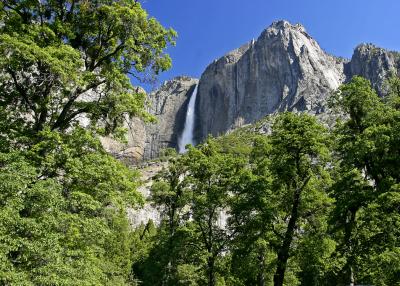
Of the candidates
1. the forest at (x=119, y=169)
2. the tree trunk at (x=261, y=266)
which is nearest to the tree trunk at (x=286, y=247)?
the forest at (x=119, y=169)

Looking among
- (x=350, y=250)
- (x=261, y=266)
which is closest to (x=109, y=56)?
(x=350, y=250)

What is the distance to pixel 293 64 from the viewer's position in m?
194

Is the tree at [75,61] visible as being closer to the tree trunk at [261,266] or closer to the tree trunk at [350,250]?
the tree trunk at [350,250]

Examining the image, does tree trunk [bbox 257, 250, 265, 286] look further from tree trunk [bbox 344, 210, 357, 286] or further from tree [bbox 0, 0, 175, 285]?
tree [bbox 0, 0, 175, 285]

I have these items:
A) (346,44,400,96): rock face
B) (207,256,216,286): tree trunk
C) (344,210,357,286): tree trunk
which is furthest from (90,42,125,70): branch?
(346,44,400,96): rock face

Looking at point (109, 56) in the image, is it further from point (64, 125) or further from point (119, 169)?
point (119, 169)

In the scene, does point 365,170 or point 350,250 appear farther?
point 365,170

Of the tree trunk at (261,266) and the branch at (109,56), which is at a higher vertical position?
→ the branch at (109,56)

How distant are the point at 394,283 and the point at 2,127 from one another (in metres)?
17.6

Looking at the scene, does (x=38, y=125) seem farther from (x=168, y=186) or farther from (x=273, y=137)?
(x=168, y=186)

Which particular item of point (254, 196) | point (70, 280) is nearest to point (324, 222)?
point (254, 196)

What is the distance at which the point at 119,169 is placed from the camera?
1468 cm

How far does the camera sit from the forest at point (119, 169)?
39.9 ft

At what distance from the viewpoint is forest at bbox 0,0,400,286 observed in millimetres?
12164
